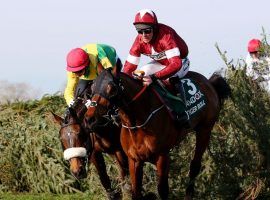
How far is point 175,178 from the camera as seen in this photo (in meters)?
9.07

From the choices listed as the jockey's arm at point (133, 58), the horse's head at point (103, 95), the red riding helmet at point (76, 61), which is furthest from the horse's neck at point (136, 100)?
the red riding helmet at point (76, 61)

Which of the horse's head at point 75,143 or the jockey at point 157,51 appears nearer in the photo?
the horse's head at point 75,143

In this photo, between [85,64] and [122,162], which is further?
[122,162]

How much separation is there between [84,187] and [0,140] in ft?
7.42

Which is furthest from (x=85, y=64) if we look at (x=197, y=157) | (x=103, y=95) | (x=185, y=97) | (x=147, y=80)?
(x=197, y=157)

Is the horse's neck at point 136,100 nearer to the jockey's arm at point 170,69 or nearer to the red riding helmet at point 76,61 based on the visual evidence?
the jockey's arm at point 170,69

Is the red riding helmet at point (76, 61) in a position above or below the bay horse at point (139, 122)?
above

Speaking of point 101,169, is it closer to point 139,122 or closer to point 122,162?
point 122,162

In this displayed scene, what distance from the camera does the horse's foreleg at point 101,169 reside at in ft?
29.1

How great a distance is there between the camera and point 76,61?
811 centimetres

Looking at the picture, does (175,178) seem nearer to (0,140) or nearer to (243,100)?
(243,100)

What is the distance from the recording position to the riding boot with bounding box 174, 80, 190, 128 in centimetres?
788

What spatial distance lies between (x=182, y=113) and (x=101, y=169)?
155 cm

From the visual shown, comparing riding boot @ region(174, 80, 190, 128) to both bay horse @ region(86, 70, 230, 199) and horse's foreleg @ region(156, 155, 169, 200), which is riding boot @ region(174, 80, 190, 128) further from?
horse's foreleg @ region(156, 155, 169, 200)
